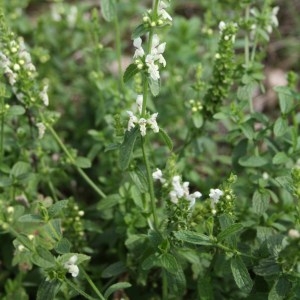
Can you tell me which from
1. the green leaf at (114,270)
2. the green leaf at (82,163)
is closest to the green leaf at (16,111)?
the green leaf at (82,163)

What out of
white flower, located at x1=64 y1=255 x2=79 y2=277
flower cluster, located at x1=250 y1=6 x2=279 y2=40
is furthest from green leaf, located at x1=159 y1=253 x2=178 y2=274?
flower cluster, located at x1=250 y1=6 x2=279 y2=40

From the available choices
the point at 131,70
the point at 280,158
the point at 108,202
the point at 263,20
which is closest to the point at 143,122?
the point at 131,70

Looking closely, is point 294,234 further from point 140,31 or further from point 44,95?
point 44,95

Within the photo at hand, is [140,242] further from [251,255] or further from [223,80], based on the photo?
[223,80]

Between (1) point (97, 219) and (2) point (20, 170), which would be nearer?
(2) point (20, 170)

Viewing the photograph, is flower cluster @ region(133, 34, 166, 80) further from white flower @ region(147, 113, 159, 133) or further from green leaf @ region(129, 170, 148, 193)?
green leaf @ region(129, 170, 148, 193)

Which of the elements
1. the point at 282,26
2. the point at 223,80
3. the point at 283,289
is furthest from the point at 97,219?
the point at 282,26
